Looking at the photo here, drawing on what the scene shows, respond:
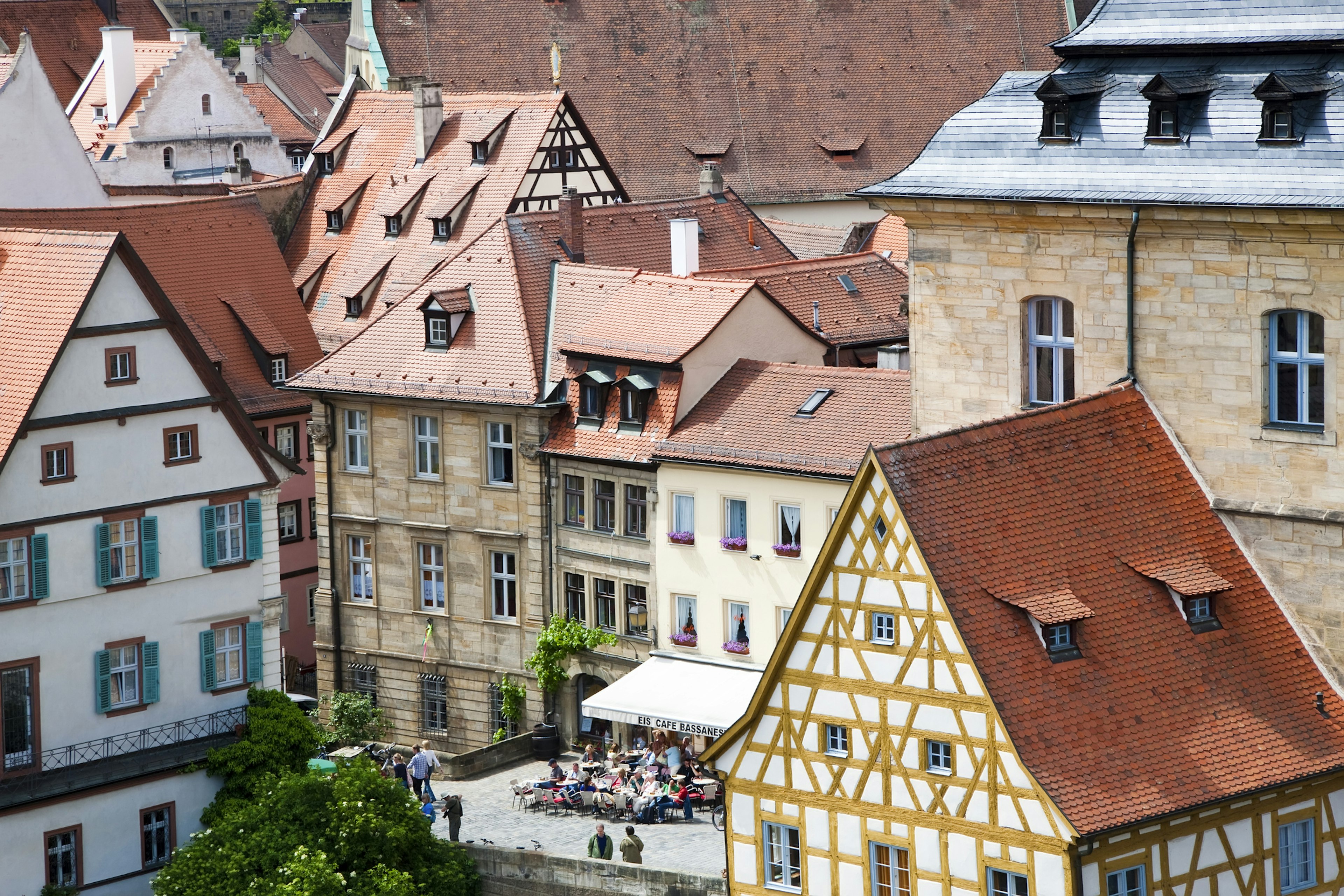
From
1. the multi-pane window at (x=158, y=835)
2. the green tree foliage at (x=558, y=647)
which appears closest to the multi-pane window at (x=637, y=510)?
the green tree foliage at (x=558, y=647)

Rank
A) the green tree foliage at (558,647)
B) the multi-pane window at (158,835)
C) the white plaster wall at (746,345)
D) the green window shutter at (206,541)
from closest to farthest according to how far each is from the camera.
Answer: the multi-pane window at (158,835)
the green window shutter at (206,541)
the white plaster wall at (746,345)
the green tree foliage at (558,647)

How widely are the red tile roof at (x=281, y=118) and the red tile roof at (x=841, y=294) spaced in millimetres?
53611

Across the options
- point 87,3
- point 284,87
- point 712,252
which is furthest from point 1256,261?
point 284,87

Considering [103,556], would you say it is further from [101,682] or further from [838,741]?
[838,741]

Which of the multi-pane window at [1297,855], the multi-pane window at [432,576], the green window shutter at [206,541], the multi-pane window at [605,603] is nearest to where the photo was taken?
the multi-pane window at [1297,855]

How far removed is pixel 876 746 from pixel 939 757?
891 millimetres

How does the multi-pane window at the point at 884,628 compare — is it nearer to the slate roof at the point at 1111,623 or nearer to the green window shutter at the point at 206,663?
the slate roof at the point at 1111,623

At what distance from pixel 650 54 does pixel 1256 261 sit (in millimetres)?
51097

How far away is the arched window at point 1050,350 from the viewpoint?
3681 cm

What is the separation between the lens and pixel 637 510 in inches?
2028

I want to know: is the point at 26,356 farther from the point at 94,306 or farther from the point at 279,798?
the point at 279,798

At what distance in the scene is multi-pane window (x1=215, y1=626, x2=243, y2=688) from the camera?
4562 centimetres

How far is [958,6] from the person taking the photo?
88500 mm

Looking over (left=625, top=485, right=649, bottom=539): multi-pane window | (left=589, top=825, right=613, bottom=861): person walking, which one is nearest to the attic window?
(left=625, top=485, right=649, bottom=539): multi-pane window
